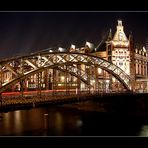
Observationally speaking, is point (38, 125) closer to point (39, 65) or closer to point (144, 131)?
point (39, 65)

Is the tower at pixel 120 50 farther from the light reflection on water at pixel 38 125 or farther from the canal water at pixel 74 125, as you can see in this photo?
the light reflection on water at pixel 38 125

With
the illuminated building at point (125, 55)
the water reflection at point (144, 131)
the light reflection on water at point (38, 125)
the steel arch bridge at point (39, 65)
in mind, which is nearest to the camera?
the steel arch bridge at point (39, 65)

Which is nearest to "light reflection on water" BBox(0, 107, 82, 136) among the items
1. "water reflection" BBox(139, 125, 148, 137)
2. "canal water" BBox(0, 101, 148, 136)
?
"canal water" BBox(0, 101, 148, 136)

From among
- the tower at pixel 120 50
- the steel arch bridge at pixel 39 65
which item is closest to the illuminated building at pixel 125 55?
the tower at pixel 120 50

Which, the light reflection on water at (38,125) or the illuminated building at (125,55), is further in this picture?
the illuminated building at (125,55)

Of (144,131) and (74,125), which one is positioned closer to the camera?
(144,131)

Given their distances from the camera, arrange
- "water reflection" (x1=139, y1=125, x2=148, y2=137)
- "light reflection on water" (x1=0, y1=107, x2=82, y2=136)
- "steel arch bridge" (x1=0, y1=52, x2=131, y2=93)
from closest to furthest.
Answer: "steel arch bridge" (x1=0, y1=52, x2=131, y2=93) → "light reflection on water" (x1=0, y1=107, x2=82, y2=136) → "water reflection" (x1=139, y1=125, x2=148, y2=137)

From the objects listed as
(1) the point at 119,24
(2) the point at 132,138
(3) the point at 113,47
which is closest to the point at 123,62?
(3) the point at 113,47

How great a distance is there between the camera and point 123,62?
3503 cm

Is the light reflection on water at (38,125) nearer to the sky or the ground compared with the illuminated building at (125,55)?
nearer to the ground

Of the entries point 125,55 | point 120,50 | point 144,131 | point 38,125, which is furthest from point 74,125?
point 120,50

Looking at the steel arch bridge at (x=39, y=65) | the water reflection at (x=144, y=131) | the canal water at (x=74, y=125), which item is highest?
the steel arch bridge at (x=39, y=65)

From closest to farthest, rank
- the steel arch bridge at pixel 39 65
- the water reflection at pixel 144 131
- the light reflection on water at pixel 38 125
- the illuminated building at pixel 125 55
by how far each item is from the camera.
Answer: the steel arch bridge at pixel 39 65, the light reflection on water at pixel 38 125, the water reflection at pixel 144 131, the illuminated building at pixel 125 55

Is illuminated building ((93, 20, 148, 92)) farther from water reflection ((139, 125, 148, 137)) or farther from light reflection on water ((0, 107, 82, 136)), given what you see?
water reflection ((139, 125, 148, 137))
